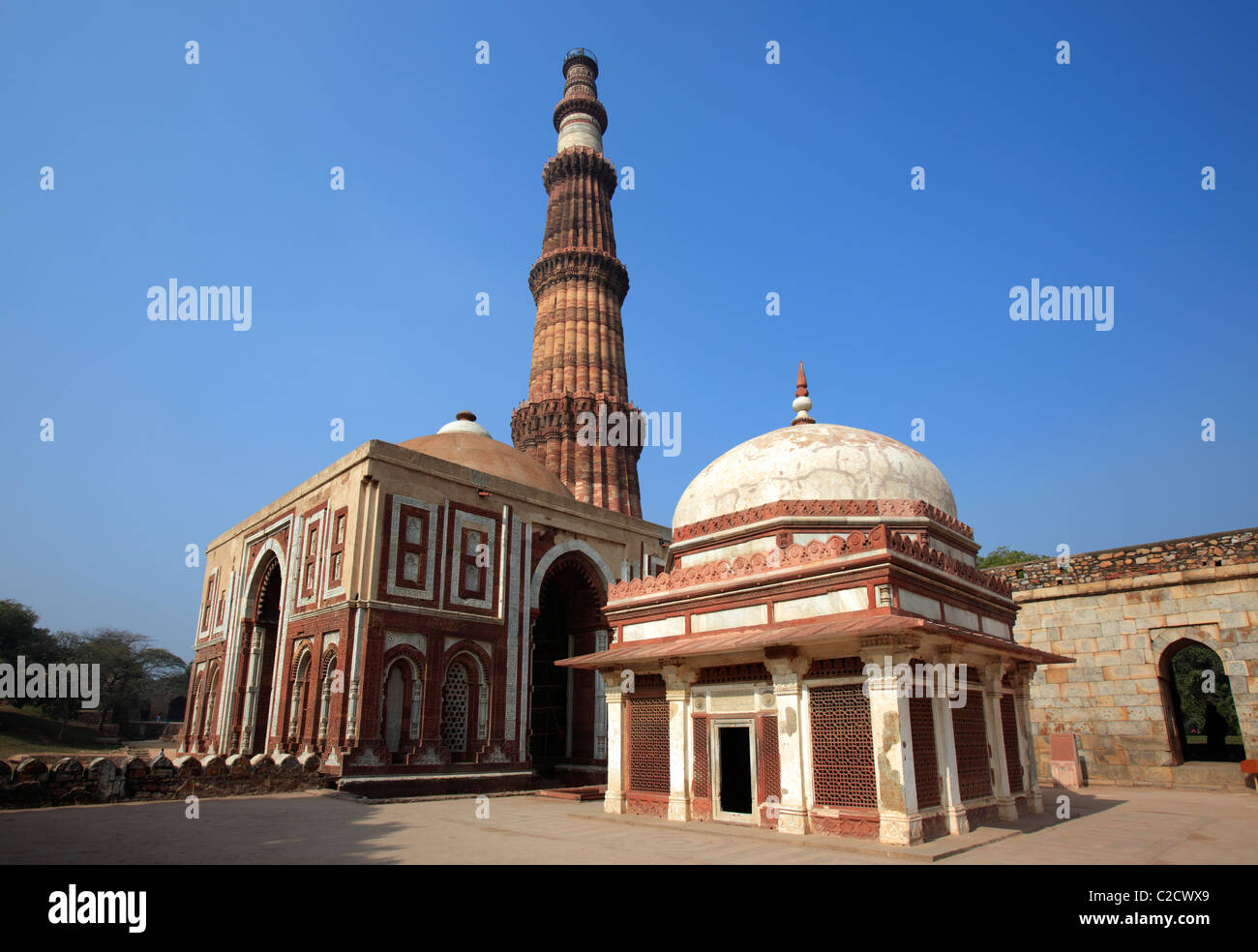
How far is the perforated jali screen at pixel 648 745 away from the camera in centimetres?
1334

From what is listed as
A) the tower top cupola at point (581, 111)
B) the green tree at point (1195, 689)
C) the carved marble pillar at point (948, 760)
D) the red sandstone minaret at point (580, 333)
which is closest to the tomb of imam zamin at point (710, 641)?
the carved marble pillar at point (948, 760)

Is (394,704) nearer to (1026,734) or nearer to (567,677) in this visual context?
(567,677)

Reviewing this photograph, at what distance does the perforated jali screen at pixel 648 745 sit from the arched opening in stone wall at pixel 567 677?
8834 millimetres

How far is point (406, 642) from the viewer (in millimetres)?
18344

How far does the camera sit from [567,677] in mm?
23984

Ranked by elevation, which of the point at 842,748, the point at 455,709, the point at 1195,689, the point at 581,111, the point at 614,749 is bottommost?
the point at 1195,689

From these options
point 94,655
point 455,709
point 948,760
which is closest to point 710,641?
point 948,760

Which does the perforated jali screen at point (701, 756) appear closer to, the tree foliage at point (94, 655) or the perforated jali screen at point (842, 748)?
the perforated jali screen at point (842, 748)

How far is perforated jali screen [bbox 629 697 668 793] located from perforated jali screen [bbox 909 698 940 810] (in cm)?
443

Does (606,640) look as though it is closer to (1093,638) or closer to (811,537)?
(811,537)

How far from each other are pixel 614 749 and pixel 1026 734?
7.72 m

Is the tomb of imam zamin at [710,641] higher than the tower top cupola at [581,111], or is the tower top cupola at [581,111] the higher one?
the tower top cupola at [581,111]

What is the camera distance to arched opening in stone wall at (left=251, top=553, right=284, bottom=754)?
23.2m
